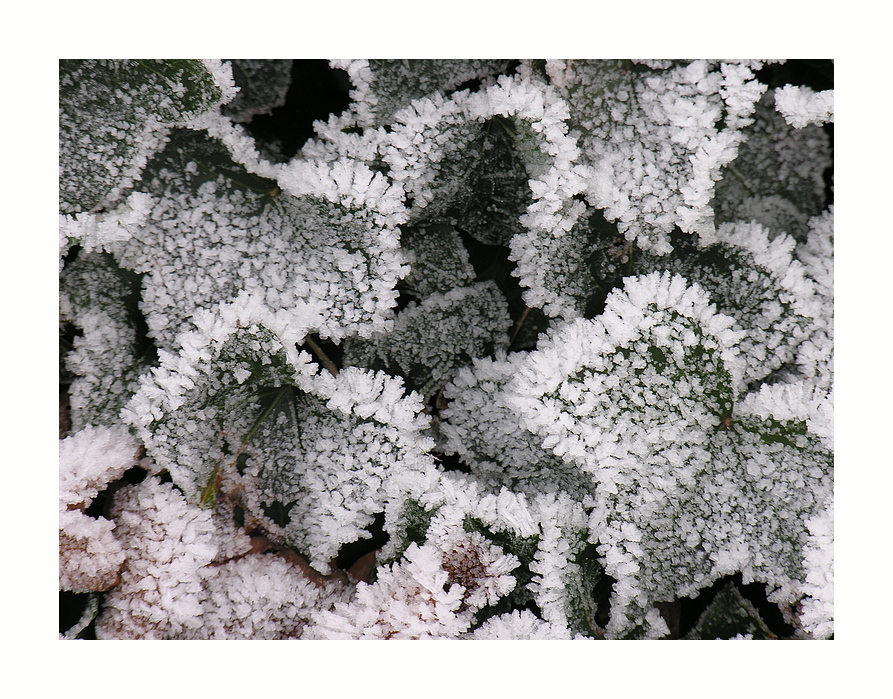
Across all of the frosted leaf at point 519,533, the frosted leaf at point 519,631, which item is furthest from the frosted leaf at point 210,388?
the frosted leaf at point 519,631

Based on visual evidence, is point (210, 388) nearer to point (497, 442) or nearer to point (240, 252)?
point (240, 252)

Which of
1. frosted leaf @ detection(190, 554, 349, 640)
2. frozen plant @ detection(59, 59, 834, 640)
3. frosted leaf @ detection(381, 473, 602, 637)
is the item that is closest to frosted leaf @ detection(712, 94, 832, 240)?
frozen plant @ detection(59, 59, 834, 640)

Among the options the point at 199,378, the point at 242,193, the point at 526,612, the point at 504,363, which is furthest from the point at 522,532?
the point at 242,193

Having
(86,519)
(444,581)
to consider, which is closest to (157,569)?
(86,519)

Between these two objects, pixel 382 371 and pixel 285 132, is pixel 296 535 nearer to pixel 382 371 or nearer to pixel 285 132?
pixel 382 371

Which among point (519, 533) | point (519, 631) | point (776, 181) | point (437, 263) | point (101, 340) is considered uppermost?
point (776, 181)

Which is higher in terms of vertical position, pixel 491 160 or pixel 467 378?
pixel 491 160

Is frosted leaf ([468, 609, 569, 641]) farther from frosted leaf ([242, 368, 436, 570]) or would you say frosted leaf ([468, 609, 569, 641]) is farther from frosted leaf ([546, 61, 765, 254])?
frosted leaf ([546, 61, 765, 254])
